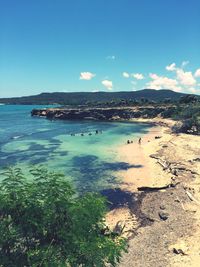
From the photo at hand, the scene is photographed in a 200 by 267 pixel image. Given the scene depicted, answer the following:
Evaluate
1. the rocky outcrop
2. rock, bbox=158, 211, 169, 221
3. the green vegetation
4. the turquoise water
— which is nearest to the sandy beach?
rock, bbox=158, 211, 169, 221

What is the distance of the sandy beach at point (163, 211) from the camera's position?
73.4 feet

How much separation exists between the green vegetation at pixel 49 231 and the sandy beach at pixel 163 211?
25.5 ft

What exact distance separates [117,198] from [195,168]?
52.8 ft

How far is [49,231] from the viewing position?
48.6 feet

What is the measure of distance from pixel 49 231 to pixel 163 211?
58.1ft

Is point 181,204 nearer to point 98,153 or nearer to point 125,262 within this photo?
point 125,262

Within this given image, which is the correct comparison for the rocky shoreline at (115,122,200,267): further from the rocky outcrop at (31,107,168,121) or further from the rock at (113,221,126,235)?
the rocky outcrop at (31,107,168,121)

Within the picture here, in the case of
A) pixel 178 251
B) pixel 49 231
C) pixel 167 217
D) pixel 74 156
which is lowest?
pixel 74 156

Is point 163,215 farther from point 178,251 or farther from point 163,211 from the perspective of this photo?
point 178,251

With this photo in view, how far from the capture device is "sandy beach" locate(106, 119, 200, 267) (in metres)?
22.4

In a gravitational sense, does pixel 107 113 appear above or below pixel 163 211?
below

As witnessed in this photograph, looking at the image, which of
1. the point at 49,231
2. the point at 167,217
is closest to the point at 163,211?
the point at 167,217

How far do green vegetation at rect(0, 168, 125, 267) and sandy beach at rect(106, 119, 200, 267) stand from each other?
25.5 ft

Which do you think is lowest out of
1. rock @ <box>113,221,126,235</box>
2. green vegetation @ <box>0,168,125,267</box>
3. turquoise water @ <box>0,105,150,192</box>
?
turquoise water @ <box>0,105,150,192</box>
